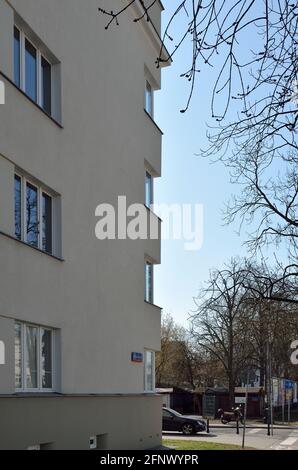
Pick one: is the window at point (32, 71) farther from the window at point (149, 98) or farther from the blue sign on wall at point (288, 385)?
the blue sign on wall at point (288, 385)

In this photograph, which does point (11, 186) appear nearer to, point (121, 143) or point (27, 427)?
point (27, 427)

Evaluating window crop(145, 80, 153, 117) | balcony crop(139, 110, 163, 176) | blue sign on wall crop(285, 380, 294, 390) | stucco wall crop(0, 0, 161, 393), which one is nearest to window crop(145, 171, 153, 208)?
balcony crop(139, 110, 163, 176)

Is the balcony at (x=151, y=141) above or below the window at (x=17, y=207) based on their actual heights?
above

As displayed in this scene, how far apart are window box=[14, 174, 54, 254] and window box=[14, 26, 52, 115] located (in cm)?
175

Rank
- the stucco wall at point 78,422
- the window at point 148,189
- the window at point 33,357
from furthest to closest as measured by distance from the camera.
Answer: the window at point 148,189 < the window at point 33,357 < the stucco wall at point 78,422

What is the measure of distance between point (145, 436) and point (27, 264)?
8893 millimetres

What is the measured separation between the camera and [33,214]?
12.4m

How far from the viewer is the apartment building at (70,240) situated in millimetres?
11336

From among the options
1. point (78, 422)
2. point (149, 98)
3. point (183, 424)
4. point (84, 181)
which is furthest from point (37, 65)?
point (183, 424)

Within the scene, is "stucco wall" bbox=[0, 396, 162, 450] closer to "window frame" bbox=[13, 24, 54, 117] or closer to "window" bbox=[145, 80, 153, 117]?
"window frame" bbox=[13, 24, 54, 117]

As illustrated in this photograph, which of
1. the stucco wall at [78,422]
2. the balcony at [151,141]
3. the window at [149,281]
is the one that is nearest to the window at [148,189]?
the balcony at [151,141]

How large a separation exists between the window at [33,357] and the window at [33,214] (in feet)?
5.40
